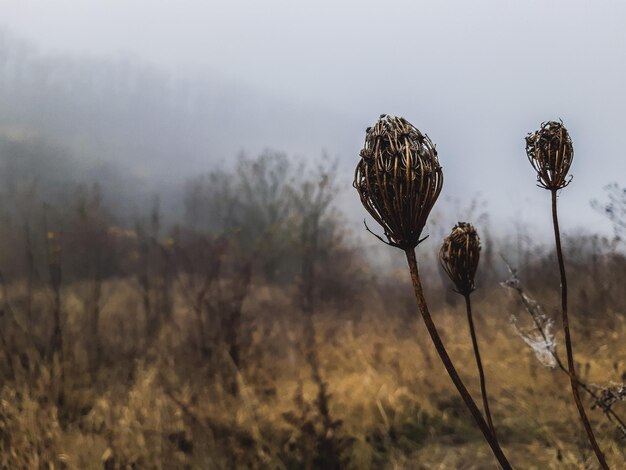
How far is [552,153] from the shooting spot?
80.1 inches

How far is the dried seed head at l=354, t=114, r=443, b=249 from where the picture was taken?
1457 millimetres

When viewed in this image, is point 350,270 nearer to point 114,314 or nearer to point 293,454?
point 114,314

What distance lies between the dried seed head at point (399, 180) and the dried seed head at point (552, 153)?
684 mm

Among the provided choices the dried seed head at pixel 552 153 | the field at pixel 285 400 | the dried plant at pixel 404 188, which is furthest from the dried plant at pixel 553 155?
the field at pixel 285 400

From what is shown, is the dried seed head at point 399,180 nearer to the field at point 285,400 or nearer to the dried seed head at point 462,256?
the dried seed head at point 462,256

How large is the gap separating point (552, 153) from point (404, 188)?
85 cm

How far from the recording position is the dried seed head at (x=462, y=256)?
7.00 ft

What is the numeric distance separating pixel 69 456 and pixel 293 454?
1450 millimetres

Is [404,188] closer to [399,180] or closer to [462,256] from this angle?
[399,180]

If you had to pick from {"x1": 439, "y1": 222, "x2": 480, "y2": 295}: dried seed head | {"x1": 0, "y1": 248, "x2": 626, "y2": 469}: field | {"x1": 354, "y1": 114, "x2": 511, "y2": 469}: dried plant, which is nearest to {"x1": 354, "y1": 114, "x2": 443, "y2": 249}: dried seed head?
{"x1": 354, "y1": 114, "x2": 511, "y2": 469}: dried plant

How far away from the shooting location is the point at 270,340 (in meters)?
6.28

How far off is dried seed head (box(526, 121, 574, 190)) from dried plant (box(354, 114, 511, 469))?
69 cm

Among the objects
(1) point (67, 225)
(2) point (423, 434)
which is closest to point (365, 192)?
(2) point (423, 434)

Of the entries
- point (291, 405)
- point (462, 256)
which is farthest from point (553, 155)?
point (291, 405)
